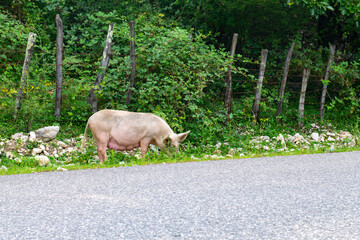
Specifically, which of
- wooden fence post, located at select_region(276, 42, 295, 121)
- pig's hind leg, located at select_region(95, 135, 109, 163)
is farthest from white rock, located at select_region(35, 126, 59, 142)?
wooden fence post, located at select_region(276, 42, 295, 121)

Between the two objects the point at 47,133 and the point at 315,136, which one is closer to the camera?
the point at 47,133

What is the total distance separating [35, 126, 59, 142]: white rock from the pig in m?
1.16

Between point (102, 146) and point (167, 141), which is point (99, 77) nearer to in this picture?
point (102, 146)

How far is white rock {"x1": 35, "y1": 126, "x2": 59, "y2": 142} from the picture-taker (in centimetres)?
819

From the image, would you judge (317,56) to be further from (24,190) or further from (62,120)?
(24,190)

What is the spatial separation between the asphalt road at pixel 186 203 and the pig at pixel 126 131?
1.07m

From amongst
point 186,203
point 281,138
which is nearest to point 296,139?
point 281,138

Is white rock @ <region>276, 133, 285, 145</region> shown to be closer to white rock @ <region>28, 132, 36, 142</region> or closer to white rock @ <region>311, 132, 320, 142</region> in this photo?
white rock @ <region>311, 132, 320, 142</region>

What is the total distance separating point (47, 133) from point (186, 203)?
4883 mm

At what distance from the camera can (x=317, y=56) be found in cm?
1154

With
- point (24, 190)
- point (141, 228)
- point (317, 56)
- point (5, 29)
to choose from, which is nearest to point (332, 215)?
point (141, 228)

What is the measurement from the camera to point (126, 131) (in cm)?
718

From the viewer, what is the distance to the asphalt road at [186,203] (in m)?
3.39

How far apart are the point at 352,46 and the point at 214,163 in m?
8.40
